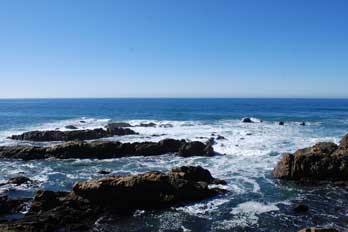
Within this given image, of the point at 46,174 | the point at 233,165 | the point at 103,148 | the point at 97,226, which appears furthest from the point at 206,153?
the point at 97,226

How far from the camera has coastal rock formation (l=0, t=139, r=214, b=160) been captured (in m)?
38.2

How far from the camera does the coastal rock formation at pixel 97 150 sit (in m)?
38.2

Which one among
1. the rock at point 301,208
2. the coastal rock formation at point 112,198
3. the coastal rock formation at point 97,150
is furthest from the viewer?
the coastal rock formation at point 97,150

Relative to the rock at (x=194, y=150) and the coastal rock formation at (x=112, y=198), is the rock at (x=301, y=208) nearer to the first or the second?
the coastal rock formation at (x=112, y=198)

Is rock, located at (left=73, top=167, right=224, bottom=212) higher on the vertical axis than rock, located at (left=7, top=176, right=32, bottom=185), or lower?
higher

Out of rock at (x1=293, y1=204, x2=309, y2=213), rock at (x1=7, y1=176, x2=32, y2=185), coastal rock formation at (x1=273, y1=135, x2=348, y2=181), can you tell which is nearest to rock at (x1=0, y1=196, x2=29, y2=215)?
rock at (x1=7, y1=176, x2=32, y2=185)

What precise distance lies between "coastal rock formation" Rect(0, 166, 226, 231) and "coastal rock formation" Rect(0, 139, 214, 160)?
1423 centimetres

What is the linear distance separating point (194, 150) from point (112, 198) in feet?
57.2

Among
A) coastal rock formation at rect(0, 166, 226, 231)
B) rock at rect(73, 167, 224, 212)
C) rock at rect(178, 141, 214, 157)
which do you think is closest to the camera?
coastal rock formation at rect(0, 166, 226, 231)

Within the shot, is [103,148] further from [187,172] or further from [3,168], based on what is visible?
[187,172]

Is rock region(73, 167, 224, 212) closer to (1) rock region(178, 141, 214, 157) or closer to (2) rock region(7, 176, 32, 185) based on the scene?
(2) rock region(7, 176, 32, 185)

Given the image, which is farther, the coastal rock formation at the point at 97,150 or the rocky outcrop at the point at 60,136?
the rocky outcrop at the point at 60,136

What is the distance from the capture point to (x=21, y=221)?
18.7 meters

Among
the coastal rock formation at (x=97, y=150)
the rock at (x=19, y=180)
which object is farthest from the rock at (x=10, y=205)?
the coastal rock formation at (x=97, y=150)
